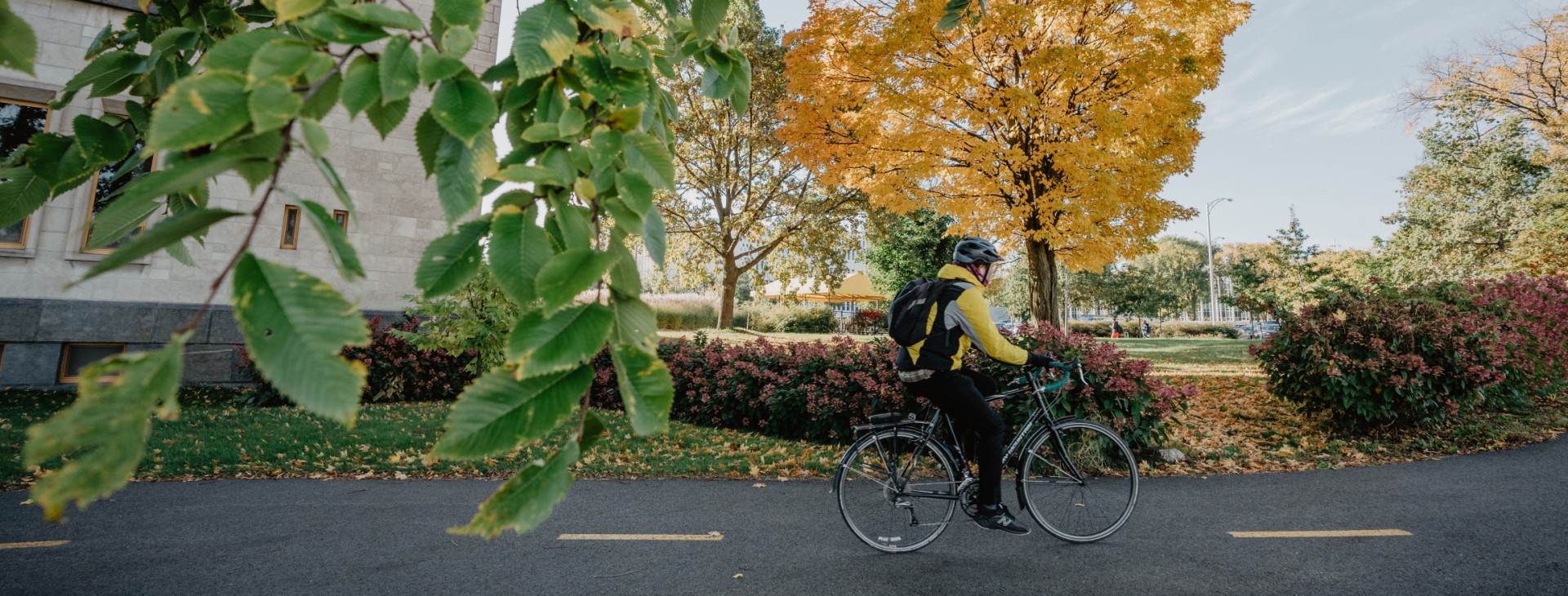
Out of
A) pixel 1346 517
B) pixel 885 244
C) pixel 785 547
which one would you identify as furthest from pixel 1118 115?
pixel 885 244

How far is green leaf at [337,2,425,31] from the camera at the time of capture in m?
0.84

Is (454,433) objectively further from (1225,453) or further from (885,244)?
(885,244)

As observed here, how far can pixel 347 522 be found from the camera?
15.4ft

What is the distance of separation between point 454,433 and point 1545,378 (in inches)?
554

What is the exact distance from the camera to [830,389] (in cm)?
754

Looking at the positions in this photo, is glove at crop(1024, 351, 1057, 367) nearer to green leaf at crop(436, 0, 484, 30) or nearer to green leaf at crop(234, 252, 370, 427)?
green leaf at crop(436, 0, 484, 30)

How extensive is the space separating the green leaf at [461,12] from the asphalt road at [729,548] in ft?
11.1

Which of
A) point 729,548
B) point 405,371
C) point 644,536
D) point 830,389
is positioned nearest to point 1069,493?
point 729,548

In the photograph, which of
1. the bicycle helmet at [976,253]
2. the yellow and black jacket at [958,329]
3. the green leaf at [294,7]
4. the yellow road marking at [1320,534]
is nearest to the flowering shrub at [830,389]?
the yellow road marking at [1320,534]

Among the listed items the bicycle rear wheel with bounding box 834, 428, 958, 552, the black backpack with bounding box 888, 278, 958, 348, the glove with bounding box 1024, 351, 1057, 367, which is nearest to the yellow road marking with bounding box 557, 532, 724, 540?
the bicycle rear wheel with bounding box 834, 428, 958, 552

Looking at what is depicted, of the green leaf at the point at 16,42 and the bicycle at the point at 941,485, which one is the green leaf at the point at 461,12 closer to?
the green leaf at the point at 16,42

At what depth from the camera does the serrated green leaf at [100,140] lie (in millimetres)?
1336

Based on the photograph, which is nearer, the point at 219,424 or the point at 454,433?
the point at 454,433

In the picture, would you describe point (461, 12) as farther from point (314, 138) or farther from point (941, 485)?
point (941, 485)
